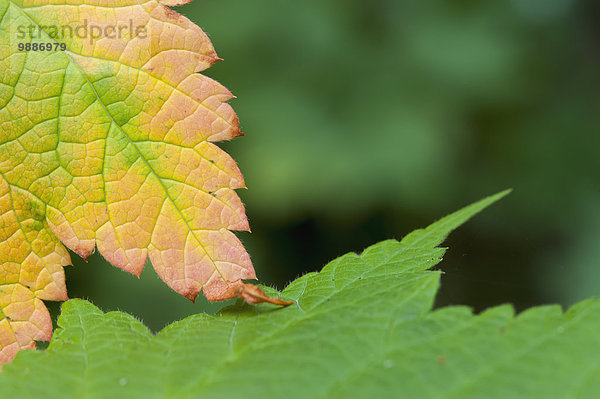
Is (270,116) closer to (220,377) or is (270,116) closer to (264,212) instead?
(264,212)

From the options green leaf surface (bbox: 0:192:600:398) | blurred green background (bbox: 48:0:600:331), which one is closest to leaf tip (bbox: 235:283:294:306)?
green leaf surface (bbox: 0:192:600:398)

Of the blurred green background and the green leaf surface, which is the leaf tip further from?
the blurred green background

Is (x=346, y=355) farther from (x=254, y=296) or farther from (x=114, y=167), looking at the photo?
(x=114, y=167)

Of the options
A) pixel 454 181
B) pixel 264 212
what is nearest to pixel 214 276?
pixel 264 212

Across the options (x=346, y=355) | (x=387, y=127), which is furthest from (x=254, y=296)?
(x=387, y=127)

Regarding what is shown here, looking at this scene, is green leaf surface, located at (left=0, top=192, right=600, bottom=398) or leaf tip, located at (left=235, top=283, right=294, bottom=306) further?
leaf tip, located at (left=235, top=283, right=294, bottom=306)

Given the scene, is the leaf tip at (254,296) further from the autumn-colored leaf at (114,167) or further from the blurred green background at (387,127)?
the blurred green background at (387,127)
